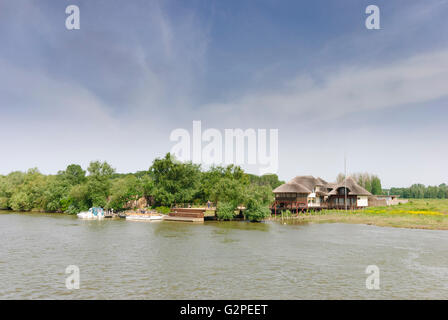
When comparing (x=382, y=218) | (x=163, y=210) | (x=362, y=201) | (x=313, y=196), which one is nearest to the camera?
(x=382, y=218)

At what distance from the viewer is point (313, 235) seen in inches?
1777

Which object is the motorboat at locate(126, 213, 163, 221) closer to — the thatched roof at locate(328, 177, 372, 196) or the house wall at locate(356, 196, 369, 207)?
the thatched roof at locate(328, 177, 372, 196)

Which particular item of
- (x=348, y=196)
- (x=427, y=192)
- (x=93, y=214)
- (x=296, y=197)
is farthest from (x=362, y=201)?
(x=427, y=192)

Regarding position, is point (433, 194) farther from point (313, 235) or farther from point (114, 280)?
point (114, 280)

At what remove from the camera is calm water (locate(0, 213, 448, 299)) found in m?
19.5

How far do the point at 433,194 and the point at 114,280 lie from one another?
671 feet

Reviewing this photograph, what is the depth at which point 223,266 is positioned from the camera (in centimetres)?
2598

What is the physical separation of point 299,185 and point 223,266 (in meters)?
57.4

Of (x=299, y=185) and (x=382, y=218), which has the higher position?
(x=299, y=185)

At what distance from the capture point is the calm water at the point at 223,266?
64.0 ft

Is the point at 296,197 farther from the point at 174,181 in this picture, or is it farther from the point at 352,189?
the point at 174,181

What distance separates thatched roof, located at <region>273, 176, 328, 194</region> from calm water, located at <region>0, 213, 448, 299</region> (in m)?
36.5

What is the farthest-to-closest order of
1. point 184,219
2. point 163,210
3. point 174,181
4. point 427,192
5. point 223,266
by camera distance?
point 427,192, point 174,181, point 163,210, point 184,219, point 223,266
